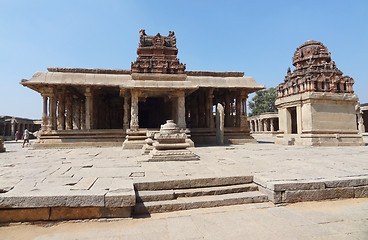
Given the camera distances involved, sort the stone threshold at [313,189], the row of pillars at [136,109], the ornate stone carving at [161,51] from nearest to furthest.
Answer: the stone threshold at [313,189]
the row of pillars at [136,109]
the ornate stone carving at [161,51]

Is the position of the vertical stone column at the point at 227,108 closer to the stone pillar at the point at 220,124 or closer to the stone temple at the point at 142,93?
the stone temple at the point at 142,93

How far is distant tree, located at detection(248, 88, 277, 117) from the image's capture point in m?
49.4

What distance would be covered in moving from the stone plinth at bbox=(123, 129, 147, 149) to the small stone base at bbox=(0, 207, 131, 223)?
Result: 291 inches

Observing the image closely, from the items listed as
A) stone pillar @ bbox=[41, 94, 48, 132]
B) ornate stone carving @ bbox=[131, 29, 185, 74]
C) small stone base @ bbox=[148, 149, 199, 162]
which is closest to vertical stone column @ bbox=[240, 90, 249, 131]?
ornate stone carving @ bbox=[131, 29, 185, 74]

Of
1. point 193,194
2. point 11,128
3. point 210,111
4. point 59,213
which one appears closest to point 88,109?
point 210,111

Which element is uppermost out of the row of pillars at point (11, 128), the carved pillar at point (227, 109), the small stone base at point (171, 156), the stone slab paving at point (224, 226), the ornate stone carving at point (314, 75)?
the ornate stone carving at point (314, 75)

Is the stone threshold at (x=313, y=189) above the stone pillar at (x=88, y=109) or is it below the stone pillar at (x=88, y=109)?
below

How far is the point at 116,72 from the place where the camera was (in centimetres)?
1438

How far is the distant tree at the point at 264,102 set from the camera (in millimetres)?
49375

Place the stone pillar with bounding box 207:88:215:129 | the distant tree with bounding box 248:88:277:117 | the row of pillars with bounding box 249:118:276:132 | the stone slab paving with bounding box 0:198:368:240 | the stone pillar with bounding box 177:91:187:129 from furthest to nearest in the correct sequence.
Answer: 1. the distant tree with bounding box 248:88:277:117
2. the row of pillars with bounding box 249:118:276:132
3. the stone pillar with bounding box 207:88:215:129
4. the stone pillar with bounding box 177:91:187:129
5. the stone slab paving with bounding box 0:198:368:240

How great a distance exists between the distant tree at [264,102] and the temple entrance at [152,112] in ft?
120

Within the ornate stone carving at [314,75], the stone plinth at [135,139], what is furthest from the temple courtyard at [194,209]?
the ornate stone carving at [314,75]

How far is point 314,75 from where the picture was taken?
1359cm

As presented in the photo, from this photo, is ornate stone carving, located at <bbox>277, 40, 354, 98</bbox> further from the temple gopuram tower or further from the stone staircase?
the stone staircase
